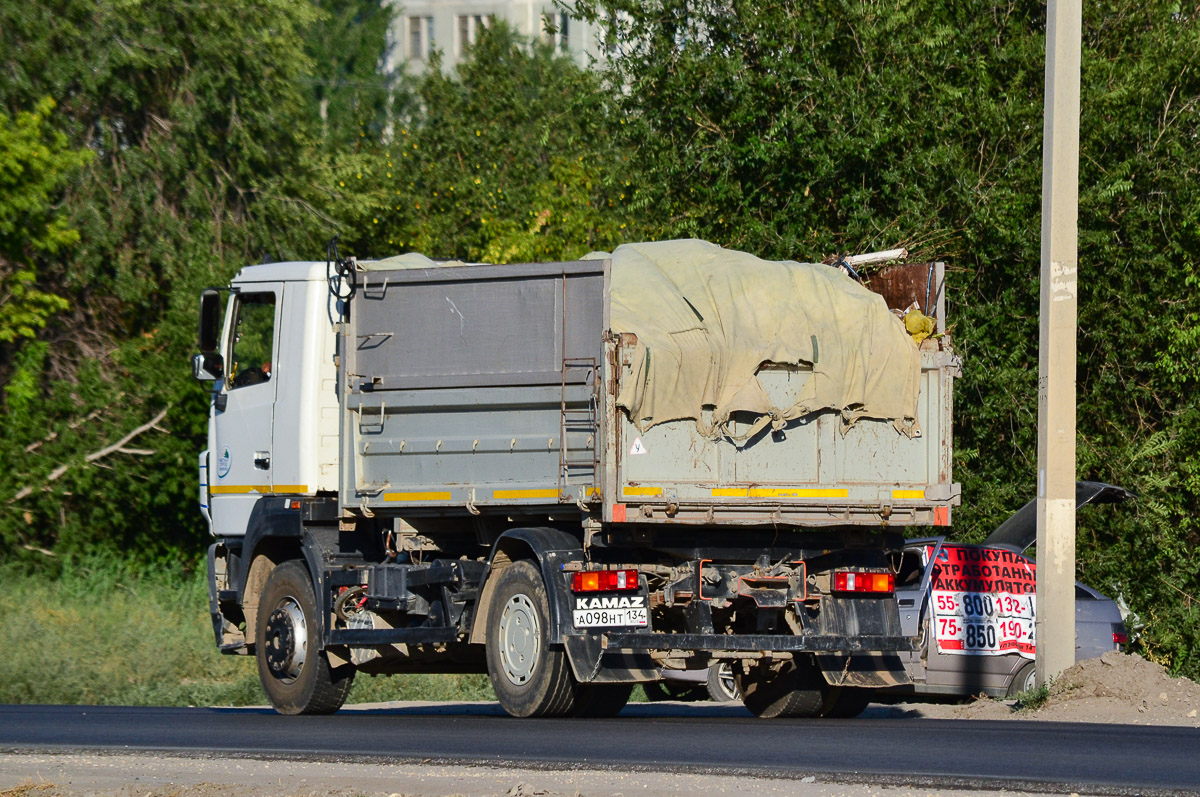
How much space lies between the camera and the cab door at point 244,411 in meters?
13.5

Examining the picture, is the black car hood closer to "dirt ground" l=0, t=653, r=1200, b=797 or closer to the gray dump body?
the gray dump body

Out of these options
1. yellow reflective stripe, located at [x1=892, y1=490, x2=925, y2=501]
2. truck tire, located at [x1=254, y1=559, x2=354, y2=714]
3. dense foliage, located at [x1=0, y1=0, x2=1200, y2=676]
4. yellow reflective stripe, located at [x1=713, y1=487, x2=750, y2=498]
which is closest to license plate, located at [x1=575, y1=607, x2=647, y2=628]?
yellow reflective stripe, located at [x1=713, y1=487, x2=750, y2=498]

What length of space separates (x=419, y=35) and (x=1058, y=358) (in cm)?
7355

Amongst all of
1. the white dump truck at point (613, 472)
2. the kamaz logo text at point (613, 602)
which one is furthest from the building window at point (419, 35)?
the kamaz logo text at point (613, 602)

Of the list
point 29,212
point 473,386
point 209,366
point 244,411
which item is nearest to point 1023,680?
point 473,386

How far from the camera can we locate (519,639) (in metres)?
11.5

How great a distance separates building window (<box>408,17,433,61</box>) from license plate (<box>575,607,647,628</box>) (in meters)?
73.9

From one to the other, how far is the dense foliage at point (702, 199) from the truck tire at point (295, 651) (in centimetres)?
885

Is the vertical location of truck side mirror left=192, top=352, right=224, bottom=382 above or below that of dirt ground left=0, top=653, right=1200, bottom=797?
above

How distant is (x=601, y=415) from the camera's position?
10.9 meters

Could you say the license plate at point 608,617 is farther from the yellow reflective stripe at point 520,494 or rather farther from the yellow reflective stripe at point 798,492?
the yellow reflective stripe at point 798,492

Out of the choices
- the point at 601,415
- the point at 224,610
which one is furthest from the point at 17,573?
the point at 601,415

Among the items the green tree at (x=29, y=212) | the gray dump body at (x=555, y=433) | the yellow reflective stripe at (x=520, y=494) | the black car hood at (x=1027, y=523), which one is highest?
the green tree at (x=29, y=212)

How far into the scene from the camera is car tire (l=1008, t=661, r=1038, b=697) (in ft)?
49.1
